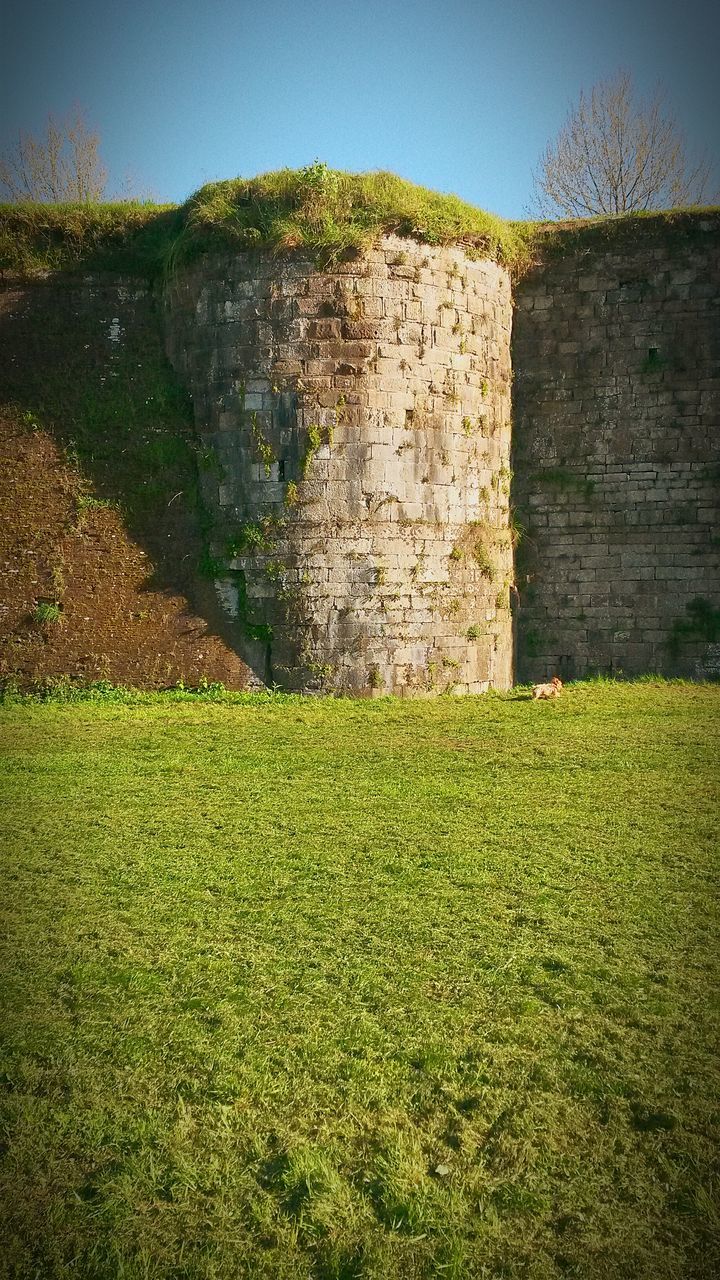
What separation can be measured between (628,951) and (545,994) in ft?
2.13

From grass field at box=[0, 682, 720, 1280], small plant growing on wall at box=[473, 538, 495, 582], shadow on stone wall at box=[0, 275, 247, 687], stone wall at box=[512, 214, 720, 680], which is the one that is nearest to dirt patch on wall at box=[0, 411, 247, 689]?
shadow on stone wall at box=[0, 275, 247, 687]

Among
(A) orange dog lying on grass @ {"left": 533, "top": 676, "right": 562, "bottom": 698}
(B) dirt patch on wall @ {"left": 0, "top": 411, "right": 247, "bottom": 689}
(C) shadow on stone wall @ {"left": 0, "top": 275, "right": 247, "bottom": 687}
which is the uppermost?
(C) shadow on stone wall @ {"left": 0, "top": 275, "right": 247, "bottom": 687}

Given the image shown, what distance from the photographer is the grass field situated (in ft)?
8.98

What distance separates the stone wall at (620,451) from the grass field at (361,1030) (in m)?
6.35

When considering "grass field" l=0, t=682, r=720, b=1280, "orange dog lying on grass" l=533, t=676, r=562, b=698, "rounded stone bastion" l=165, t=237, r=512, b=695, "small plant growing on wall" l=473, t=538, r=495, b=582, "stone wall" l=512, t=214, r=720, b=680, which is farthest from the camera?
"stone wall" l=512, t=214, r=720, b=680

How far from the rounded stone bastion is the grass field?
14.0 feet

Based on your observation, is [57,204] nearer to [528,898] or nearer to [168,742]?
[168,742]

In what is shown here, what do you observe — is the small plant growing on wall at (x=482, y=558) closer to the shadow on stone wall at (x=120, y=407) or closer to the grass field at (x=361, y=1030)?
the shadow on stone wall at (x=120, y=407)

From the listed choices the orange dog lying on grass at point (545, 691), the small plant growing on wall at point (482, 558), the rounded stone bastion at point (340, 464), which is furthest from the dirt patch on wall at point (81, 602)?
the orange dog lying on grass at point (545, 691)

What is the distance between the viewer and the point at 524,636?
14.0 m

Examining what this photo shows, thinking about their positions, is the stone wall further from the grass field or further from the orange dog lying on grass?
the grass field

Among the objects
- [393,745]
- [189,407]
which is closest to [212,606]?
[189,407]

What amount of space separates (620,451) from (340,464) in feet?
15.0

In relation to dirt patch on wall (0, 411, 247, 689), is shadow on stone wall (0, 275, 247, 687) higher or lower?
higher
